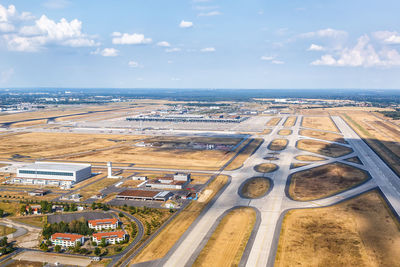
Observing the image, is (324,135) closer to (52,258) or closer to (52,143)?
(52,143)

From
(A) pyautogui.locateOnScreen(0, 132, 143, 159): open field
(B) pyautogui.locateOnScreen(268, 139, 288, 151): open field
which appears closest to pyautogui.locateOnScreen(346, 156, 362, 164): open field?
(B) pyautogui.locateOnScreen(268, 139, 288, 151): open field

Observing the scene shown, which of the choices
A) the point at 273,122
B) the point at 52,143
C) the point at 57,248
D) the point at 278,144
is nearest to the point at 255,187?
the point at 57,248

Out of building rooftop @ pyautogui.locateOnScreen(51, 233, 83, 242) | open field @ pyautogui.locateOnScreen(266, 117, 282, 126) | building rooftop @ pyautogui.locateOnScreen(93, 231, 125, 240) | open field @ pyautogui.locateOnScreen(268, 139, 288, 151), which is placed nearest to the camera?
building rooftop @ pyautogui.locateOnScreen(51, 233, 83, 242)

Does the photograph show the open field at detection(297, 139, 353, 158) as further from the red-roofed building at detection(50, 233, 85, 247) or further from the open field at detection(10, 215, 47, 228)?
the open field at detection(10, 215, 47, 228)

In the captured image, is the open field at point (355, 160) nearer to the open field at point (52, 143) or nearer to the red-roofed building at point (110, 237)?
the red-roofed building at point (110, 237)

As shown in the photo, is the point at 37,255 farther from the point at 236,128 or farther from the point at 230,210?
the point at 236,128

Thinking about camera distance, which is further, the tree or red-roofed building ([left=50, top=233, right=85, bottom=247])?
red-roofed building ([left=50, top=233, right=85, bottom=247])

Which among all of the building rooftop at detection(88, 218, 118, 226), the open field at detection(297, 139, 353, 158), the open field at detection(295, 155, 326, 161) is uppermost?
the open field at detection(297, 139, 353, 158)
